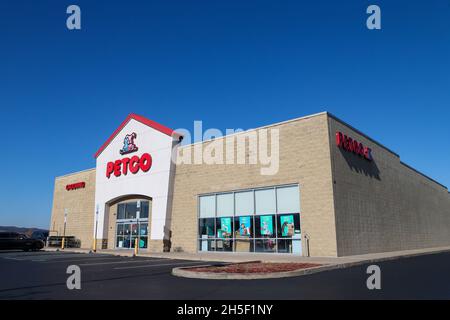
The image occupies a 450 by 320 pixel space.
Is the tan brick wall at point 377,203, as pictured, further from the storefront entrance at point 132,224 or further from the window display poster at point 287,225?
the storefront entrance at point 132,224

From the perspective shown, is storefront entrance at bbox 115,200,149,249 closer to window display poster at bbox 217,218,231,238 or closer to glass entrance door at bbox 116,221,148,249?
glass entrance door at bbox 116,221,148,249

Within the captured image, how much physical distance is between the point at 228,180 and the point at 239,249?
4.30 metres

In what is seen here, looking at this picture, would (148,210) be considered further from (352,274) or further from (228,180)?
(352,274)

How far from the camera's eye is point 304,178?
19547mm

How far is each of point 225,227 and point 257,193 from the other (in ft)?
10.7

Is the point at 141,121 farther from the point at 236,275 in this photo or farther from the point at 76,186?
the point at 236,275

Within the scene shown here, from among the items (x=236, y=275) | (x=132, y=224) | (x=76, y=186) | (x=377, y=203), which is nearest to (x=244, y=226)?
(x=377, y=203)

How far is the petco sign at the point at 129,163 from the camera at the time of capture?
28.0 metres

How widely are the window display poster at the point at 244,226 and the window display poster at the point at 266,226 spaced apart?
1013 mm

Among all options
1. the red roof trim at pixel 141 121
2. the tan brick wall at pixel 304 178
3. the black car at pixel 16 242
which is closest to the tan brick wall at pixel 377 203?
the tan brick wall at pixel 304 178

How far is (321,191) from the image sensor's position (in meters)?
18.8

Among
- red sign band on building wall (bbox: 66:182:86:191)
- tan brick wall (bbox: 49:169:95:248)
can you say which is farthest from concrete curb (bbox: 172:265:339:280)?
red sign band on building wall (bbox: 66:182:86:191)

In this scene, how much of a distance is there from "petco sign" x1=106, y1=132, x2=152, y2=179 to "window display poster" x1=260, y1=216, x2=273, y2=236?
35.3ft
